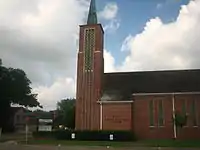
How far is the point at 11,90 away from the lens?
72.9 meters

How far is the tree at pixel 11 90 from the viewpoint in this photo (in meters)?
71.6

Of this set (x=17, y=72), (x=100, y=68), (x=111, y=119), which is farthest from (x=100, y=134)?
(x=17, y=72)

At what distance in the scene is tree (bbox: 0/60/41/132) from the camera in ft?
235

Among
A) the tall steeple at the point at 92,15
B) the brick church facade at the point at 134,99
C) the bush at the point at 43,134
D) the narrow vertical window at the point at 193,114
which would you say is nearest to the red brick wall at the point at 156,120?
the brick church facade at the point at 134,99

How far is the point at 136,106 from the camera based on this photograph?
4988 centimetres

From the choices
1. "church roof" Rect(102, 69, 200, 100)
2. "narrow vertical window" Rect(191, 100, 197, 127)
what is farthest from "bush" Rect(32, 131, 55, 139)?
"narrow vertical window" Rect(191, 100, 197, 127)

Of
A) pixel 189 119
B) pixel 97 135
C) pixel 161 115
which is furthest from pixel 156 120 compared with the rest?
pixel 97 135

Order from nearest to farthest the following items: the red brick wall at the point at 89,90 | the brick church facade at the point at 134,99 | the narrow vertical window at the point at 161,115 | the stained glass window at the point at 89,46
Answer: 1. the brick church facade at the point at 134,99
2. the narrow vertical window at the point at 161,115
3. the red brick wall at the point at 89,90
4. the stained glass window at the point at 89,46

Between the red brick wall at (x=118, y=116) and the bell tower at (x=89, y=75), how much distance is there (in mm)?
1409

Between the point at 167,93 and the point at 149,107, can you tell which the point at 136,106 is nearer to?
the point at 149,107

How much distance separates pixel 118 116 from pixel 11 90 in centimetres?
3259

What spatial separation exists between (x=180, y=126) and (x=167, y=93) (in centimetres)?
553

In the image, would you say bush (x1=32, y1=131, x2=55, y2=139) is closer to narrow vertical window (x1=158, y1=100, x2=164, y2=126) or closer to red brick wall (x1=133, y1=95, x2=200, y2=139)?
red brick wall (x1=133, y1=95, x2=200, y2=139)

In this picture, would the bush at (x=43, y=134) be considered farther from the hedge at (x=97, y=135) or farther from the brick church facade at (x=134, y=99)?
the brick church facade at (x=134, y=99)
